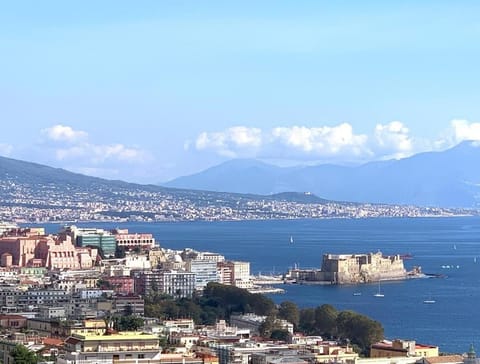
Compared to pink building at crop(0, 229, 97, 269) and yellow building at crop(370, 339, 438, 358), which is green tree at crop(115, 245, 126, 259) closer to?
pink building at crop(0, 229, 97, 269)

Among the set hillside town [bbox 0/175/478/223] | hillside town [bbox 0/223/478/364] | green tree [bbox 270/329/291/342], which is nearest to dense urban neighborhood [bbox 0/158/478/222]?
hillside town [bbox 0/175/478/223]

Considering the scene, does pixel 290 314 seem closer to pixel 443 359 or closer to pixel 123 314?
pixel 123 314

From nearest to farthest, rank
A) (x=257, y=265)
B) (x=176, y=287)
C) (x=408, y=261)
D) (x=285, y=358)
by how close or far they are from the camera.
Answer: (x=285, y=358)
(x=176, y=287)
(x=257, y=265)
(x=408, y=261)

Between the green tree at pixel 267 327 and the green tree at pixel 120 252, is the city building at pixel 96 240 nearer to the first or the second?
the green tree at pixel 120 252

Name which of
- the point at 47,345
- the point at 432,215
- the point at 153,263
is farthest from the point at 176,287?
the point at 432,215

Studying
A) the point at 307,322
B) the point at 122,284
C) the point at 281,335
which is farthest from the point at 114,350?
the point at 122,284

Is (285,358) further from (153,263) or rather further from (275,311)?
(153,263)
